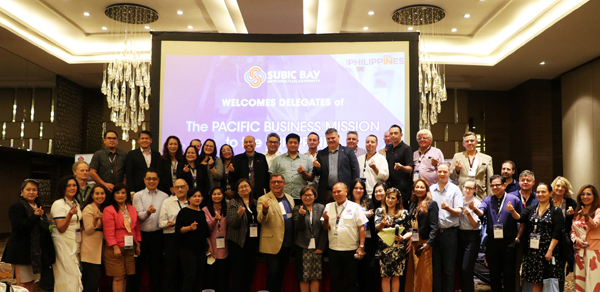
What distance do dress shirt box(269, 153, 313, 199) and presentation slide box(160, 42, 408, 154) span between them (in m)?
0.86

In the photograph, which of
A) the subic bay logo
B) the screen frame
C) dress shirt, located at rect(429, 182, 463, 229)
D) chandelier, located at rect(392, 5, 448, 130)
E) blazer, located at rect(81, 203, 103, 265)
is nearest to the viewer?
blazer, located at rect(81, 203, 103, 265)

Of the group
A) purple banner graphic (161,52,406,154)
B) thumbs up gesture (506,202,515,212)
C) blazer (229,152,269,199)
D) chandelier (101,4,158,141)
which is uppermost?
chandelier (101,4,158,141)

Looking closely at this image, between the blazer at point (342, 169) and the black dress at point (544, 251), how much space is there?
6.32ft

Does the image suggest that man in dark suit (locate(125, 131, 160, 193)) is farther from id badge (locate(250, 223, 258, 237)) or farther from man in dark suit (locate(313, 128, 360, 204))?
man in dark suit (locate(313, 128, 360, 204))

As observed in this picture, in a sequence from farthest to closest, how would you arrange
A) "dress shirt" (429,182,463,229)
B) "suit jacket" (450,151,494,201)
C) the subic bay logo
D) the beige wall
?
the beige wall < the subic bay logo < "suit jacket" (450,151,494,201) < "dress shirt" (429,182,463,229)

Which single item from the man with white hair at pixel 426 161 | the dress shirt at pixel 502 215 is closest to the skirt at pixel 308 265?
the man with white hair at pixel 426 161

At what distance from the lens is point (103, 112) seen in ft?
44.4

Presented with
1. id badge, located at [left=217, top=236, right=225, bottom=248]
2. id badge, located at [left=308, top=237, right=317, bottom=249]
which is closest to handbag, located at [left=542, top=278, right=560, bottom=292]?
id badge, located at [left=308, top=237, right=317, bottom=249]

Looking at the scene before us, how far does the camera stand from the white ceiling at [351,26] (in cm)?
821

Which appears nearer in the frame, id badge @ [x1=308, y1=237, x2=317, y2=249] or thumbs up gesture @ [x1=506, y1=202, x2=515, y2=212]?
thumbs up gesture @ [x1=506, y1=202, x2=515, y2=212]

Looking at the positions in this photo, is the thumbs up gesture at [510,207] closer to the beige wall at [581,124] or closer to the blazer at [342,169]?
the blazer at [342,169]

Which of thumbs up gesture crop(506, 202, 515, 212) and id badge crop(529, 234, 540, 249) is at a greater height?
thumbs up gesture crop(506, 202, 515, 212)

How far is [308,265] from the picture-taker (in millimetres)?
4848

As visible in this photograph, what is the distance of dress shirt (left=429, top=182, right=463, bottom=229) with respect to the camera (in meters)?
4.80
